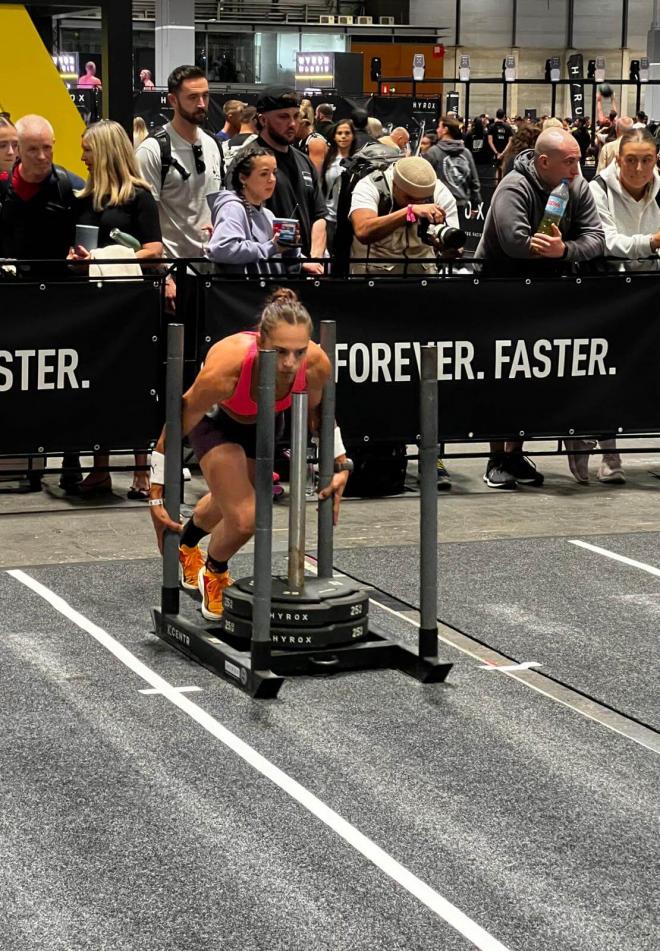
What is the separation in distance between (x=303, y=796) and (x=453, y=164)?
38.8ft

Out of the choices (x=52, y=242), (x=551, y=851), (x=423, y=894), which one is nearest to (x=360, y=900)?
(x=423, y=894)

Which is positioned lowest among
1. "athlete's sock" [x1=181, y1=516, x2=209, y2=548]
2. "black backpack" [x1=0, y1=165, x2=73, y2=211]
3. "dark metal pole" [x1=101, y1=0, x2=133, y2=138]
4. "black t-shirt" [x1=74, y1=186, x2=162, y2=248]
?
"athlete's sock" [x1=181, y1=516, x2=209, y2=548]

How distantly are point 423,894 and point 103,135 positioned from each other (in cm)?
598

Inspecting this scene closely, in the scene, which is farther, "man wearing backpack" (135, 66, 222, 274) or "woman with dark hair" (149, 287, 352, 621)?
"man wearing backpack" (135, 66, 222, 274)

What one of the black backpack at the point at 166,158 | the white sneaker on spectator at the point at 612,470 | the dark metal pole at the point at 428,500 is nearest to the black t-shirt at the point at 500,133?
the white sneaker on spectator at the point at 612,470

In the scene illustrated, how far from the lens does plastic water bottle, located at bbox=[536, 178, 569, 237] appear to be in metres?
9.90

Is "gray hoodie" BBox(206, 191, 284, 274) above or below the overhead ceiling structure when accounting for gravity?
below

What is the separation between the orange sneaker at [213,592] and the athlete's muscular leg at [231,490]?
161 mm

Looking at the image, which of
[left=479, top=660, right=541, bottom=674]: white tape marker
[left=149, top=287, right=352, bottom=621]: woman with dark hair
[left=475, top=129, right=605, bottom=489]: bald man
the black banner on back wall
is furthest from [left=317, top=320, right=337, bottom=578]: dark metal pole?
[left=475, top=129, right=605, bottom=489]: bald man

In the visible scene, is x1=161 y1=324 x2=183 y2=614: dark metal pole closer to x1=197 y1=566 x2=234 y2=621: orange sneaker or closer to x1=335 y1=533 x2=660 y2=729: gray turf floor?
x1=197 y1=566 x2=234 y2=621: orange sneaker

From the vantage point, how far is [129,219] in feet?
31.7

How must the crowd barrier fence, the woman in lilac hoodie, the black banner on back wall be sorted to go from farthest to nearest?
the black banner on back wall
the woman in lilac hoodie
the crowd barrier fence

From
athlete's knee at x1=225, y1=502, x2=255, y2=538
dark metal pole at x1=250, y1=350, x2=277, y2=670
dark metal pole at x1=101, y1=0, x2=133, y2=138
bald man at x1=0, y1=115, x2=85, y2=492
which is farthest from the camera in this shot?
dark metal pole at x1=101, y1=0, x2=133, y2=138

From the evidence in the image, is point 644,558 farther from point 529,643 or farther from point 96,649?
point 96,649
